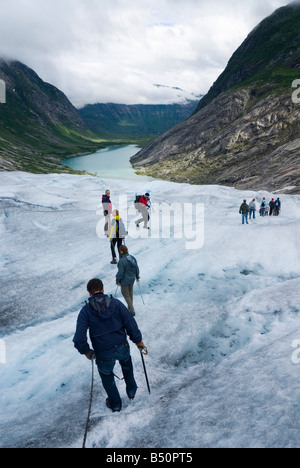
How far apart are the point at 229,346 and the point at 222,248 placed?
6551 mm

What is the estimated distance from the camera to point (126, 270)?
7.72 m

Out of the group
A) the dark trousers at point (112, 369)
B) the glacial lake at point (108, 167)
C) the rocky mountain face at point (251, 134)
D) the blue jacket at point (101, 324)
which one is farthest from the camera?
the glacial lake at point (108, 167)

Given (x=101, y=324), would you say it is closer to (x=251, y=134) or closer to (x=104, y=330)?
(x=104, y=330)

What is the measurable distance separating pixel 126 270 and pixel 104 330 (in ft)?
11.0

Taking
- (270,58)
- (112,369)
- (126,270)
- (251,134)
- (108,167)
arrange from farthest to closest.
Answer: (108,167) → (270,58) → (251,134) → (126,270) → (112,369)

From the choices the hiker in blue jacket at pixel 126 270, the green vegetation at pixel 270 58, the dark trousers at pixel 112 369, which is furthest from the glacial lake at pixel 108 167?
the dark trousers at pixel 112 369

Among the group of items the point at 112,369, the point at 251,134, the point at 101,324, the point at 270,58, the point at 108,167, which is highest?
the point at 270,58

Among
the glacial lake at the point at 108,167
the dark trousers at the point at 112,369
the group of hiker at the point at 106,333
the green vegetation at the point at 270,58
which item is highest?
the green vegetation at the point at 270,58

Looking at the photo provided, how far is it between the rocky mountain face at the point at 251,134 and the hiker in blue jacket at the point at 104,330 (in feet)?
125

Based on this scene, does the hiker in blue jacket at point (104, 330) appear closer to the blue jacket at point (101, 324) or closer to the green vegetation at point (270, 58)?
the blue jacket at point (101, 324)

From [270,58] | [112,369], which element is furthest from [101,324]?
[270,58]

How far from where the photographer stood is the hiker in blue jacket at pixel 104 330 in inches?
171

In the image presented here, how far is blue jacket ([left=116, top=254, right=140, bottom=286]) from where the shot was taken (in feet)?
25.0
